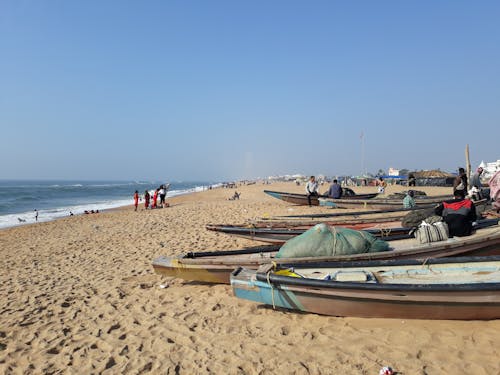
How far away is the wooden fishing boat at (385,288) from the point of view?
3463mm

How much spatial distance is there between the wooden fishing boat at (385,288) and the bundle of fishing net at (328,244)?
13.2 inches

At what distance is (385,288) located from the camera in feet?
11.7

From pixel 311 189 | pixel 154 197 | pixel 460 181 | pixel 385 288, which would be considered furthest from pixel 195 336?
pixel 154 197

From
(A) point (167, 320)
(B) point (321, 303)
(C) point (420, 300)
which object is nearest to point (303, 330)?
(B) point (321, 303)

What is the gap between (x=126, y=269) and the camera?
7.39m

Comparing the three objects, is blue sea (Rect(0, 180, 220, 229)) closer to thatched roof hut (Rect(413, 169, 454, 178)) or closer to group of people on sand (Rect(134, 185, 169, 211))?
group of people on sand (Rect(134, 185, 169, 211))

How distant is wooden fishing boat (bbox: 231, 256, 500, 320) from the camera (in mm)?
3463

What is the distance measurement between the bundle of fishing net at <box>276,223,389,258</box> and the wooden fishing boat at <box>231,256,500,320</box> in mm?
335

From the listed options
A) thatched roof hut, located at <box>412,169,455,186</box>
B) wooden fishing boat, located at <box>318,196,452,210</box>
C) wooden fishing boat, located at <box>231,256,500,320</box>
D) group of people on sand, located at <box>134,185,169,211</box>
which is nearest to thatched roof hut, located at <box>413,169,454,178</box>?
thatched roof hut, located at <box>412,169,455,186</box>

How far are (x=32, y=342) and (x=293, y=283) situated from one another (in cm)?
351

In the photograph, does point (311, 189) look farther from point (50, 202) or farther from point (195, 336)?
point (50, 202)

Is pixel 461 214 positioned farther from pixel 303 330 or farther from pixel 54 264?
pixel 54 264

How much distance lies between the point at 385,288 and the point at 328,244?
1.52 m

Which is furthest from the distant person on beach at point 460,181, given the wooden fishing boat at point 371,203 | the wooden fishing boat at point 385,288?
the wooden fishing boat at point 385,288
